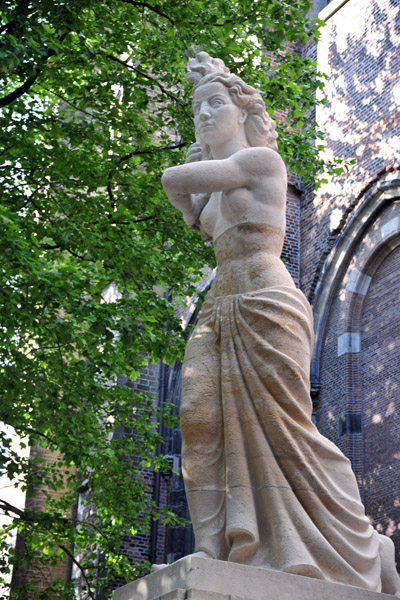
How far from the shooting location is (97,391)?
1110cm

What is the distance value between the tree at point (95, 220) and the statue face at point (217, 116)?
4782 mm

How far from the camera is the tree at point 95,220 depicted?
10234mm

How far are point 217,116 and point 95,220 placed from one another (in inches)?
251

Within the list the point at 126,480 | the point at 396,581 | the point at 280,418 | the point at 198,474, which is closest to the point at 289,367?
the point at 280,418

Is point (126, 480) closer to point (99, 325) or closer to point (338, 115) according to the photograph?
point (99, 325)

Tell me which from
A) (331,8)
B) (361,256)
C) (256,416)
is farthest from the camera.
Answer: (331,8)

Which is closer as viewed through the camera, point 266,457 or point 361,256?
point 266,457

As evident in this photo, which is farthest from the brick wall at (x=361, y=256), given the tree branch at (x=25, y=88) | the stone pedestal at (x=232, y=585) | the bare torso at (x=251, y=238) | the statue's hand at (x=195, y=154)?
the stone pedestal at (x=232, y=585)

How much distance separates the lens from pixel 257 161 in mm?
4953

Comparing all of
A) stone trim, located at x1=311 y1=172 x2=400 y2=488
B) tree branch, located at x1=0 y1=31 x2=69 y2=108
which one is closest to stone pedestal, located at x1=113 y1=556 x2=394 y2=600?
tree branch, located at x1=0 y1=31 x2=69 y2=108

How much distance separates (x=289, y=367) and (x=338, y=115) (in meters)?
13.2

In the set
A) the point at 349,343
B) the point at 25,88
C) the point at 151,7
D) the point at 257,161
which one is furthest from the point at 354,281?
the point at 257,161

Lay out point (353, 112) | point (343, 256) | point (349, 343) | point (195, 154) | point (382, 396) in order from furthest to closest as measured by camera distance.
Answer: point (353, 112) < point (343, 256) < point (349, 343) < point (382, 396) < point (195, 154)

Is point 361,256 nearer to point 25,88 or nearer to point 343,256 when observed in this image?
point 343,256
